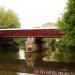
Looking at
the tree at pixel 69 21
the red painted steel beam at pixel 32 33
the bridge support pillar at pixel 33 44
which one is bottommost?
the bridge support pillar at pixel 33 44

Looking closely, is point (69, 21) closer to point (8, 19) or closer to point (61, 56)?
point (61, 56)

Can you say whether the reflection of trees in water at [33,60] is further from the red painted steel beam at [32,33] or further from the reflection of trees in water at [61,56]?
the red painted steel beam at [32,33]

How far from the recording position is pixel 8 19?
61.8 m

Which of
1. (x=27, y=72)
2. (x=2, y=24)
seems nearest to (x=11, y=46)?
(x=2, y=24)

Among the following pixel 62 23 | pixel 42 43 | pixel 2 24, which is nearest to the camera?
pixel 62 23

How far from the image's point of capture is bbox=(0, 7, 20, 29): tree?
60581mm

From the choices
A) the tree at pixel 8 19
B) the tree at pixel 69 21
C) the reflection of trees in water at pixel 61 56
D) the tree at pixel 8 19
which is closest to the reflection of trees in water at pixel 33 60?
the reflection of trees in water at pixel 61 56

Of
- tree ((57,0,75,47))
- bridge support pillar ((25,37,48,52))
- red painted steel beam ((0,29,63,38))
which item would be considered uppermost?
tree ((57,0,75,47))

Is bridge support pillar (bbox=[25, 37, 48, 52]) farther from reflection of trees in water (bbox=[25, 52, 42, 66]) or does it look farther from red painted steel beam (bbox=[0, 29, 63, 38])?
reflection of trees in water (bbox=[25, 52, 42, 66])

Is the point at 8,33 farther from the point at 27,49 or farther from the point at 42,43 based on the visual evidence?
the point at 42,43

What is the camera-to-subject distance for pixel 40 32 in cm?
4378

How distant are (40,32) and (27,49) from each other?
11.1 ft

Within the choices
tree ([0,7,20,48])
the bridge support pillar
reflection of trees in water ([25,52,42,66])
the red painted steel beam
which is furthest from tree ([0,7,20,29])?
reflection of trees in water ([25,52,42,66])

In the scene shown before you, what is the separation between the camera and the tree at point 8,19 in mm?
60581
